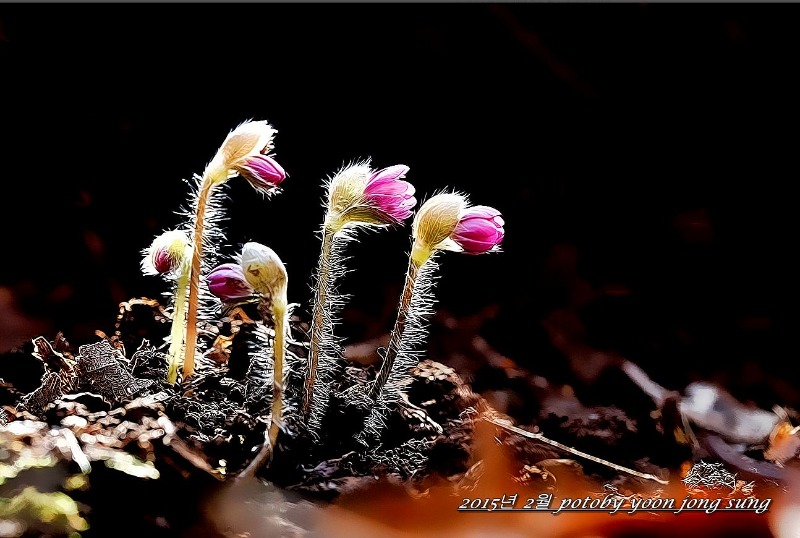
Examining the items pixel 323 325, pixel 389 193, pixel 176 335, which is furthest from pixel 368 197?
pixel 176 335

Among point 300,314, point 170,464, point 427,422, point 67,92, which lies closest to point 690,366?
point 427,422

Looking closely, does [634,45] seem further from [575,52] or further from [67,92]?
[67,92]

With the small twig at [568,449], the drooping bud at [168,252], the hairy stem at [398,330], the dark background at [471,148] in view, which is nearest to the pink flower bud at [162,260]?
the drooping bud at [168,252]

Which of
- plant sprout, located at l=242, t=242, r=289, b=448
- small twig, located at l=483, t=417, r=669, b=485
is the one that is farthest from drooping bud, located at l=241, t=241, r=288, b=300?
small twig, located at l=483, t=417, r=669, b=485

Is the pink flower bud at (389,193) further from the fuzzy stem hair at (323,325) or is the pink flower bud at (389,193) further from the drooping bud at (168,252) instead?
the drooping bud at (168,252)

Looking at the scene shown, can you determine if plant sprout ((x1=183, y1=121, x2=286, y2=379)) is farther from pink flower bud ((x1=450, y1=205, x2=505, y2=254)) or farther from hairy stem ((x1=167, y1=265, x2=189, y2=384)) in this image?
pink flower bud ((x1=450, y1=205, x2=505, y2=254))

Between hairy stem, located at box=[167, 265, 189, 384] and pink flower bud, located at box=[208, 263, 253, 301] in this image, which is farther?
hairy stem, located at box=[167, 265, 189, 384]
